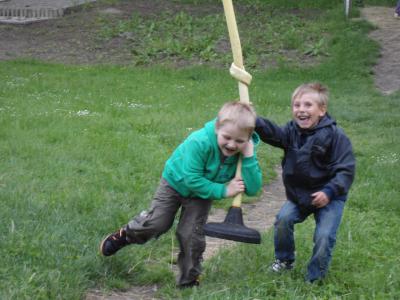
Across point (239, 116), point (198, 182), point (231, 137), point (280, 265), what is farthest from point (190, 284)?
point (239, 116)

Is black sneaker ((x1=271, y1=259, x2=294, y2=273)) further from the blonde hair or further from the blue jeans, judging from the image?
the blonde hair

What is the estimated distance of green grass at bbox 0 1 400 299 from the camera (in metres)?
4.61

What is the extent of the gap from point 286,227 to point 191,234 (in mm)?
581

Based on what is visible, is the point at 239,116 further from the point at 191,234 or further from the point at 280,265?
the point at 280,265

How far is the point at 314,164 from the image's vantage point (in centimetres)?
460

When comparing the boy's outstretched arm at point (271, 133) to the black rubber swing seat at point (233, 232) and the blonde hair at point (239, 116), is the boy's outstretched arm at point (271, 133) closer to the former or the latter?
the blonde hair at point (239, 116)

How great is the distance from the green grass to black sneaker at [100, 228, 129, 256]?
3.9 inches

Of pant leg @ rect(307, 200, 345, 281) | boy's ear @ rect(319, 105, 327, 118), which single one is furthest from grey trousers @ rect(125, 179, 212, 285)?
boy's ear @ rect(319, 105, 327, 118)

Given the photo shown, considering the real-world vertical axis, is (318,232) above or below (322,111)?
below

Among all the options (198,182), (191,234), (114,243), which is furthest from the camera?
(114,243)

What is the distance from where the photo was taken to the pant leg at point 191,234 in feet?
15.2

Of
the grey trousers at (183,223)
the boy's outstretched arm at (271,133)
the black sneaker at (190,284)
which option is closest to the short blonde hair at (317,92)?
the boy's outstretched arm at (271,133)

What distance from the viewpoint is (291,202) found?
475 cm

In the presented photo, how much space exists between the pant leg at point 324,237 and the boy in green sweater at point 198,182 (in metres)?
0.45
